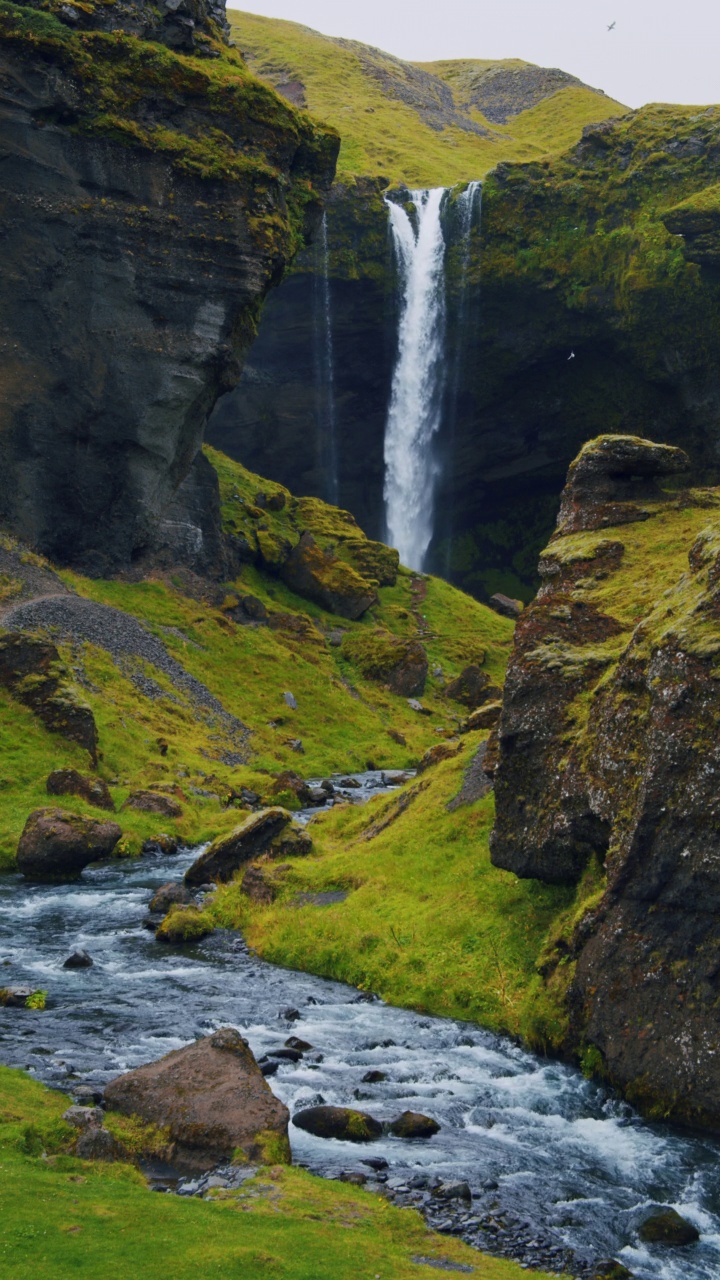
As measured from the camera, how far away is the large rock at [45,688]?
4588cm

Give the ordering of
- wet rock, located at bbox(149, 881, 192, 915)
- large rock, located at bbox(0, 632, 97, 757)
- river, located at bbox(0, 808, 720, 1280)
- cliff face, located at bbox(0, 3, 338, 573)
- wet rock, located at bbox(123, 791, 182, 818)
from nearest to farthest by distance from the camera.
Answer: river, located at bbox(0, 808, 720, 1280) → wet rock, located at bbox(149, 881, 192, 915) → wet rock, located at bbox(123, 791, 182, 818) → large rock, located at bbox(0, 632, 97, 757) → cliff face, located at bbox(0, 3, 338, 573)

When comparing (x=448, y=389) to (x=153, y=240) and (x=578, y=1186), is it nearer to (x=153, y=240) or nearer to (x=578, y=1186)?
(x=153, y=240)

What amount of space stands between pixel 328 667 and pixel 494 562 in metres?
41.3

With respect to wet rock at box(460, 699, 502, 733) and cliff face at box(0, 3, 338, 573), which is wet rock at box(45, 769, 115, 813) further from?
cliff face at box(0, 3, 338, 573)

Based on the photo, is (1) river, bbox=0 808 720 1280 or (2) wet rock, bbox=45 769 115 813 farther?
(2) wet rock, bbox=45 769 115 813

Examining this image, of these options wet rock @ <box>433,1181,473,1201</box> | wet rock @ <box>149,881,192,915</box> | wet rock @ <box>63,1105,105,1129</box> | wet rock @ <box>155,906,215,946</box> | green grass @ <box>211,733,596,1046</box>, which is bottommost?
wet rock @ <box>149,881,192,915</box>

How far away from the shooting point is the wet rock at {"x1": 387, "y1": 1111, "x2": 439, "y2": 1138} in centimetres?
1617

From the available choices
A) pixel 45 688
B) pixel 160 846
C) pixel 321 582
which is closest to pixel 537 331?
pixel 321 582

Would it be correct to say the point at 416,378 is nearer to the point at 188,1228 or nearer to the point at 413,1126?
the point at 413,1126

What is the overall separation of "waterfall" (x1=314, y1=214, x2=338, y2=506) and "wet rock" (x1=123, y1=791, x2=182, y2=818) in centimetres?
6908

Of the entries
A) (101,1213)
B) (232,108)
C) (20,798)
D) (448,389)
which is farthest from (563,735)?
(448,389)

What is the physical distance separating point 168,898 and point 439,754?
10.4m

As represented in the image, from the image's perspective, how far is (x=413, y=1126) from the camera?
16203mm

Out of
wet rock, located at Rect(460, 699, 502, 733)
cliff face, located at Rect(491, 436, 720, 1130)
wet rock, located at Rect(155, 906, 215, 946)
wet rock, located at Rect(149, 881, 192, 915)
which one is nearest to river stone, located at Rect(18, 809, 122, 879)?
wet rock, located at Rect(149, 881, 192, 915)
